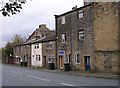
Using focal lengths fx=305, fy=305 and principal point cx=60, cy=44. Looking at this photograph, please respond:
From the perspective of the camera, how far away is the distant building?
35000mm

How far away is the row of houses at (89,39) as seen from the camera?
35.1 metres

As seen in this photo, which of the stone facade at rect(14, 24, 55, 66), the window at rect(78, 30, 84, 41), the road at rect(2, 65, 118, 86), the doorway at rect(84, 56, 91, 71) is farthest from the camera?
the stone facade at rect(14, 24, 55, 66)

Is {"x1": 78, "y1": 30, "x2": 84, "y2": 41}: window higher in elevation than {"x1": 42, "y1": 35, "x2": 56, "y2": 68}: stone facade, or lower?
higher

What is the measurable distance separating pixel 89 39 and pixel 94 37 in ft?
4.18

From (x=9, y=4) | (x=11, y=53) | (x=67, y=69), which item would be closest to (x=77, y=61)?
(x=67, y=69)

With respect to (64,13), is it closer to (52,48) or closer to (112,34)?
(52,48)

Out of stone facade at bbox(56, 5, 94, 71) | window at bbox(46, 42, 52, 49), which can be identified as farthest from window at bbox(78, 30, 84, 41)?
window at bbox(46, 42, 52, 49)

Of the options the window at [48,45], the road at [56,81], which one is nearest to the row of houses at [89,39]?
the window at [48,45]

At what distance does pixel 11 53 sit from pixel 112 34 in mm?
56069

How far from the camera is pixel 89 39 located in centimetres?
3781

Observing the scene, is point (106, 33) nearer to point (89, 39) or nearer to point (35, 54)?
point (89, 39)

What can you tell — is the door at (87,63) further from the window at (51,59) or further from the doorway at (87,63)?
the window at (51,59)

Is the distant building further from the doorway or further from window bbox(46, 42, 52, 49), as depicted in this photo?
window bbox(46, 42, 52, 49)

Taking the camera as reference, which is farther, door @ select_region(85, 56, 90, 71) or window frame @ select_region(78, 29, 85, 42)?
window frame @ select_region(78, 29, 85, 42)
